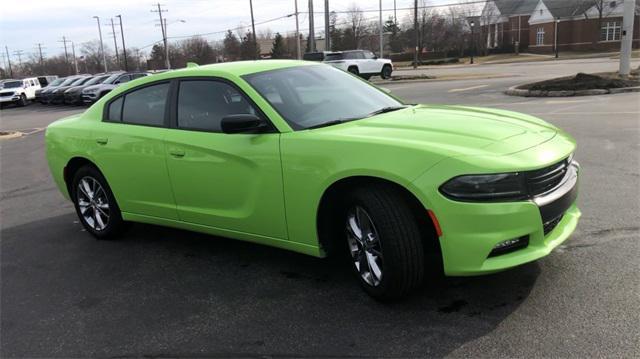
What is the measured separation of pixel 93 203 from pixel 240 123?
8.16ft

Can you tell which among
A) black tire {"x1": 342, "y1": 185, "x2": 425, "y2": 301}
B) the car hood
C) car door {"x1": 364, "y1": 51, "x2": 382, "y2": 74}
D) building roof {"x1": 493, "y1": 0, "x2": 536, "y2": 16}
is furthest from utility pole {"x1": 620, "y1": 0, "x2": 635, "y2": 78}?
building roof {"x1": 493, "y1": 0, "x2": 536, "y2": 16}

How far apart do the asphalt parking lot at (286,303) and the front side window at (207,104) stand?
119 centimetres

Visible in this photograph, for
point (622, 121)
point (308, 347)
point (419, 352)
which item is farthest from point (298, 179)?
point (622, 121)

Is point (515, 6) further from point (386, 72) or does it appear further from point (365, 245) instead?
point (365, 245)

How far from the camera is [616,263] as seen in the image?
3992mm

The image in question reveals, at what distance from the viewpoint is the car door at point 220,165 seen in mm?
3988

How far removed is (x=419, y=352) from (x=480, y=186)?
999 millimetres

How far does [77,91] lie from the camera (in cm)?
2983

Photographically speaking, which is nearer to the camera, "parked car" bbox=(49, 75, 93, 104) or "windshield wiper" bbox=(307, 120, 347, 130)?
"windshield wiper" bbox=(307, 120, 347, 130)

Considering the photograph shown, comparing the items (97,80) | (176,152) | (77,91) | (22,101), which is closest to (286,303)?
(176,152)

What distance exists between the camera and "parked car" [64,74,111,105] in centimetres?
2969

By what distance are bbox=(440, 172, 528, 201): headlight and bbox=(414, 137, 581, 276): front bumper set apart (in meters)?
0.04

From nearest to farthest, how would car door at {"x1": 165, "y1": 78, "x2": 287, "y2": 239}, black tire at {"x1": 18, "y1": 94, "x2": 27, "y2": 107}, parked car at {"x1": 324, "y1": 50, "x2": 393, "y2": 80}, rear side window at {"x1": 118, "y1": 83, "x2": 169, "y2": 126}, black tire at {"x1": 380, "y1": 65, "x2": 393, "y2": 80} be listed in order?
car door at {"x1": 165, "y1": 78, "x2": 287, "y2": 239} → rear side window at {"x1": 118, "y1": 83, "x2": 169, "y2": 126} → parked car at {"x1": 324, "y1": 50, "x2": 393, "y2": 80} → black tire at {"x1": 380, "y1": 65, "x2": 393, "y2": 80} → black tire at {"x1": 18, "y1": 94, "x2": 27, "y2": 107}

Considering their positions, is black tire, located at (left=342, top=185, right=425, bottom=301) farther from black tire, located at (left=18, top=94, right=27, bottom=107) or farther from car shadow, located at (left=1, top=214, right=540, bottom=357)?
black tire, located at (left=18, top=94, right=27, bottom=107)
